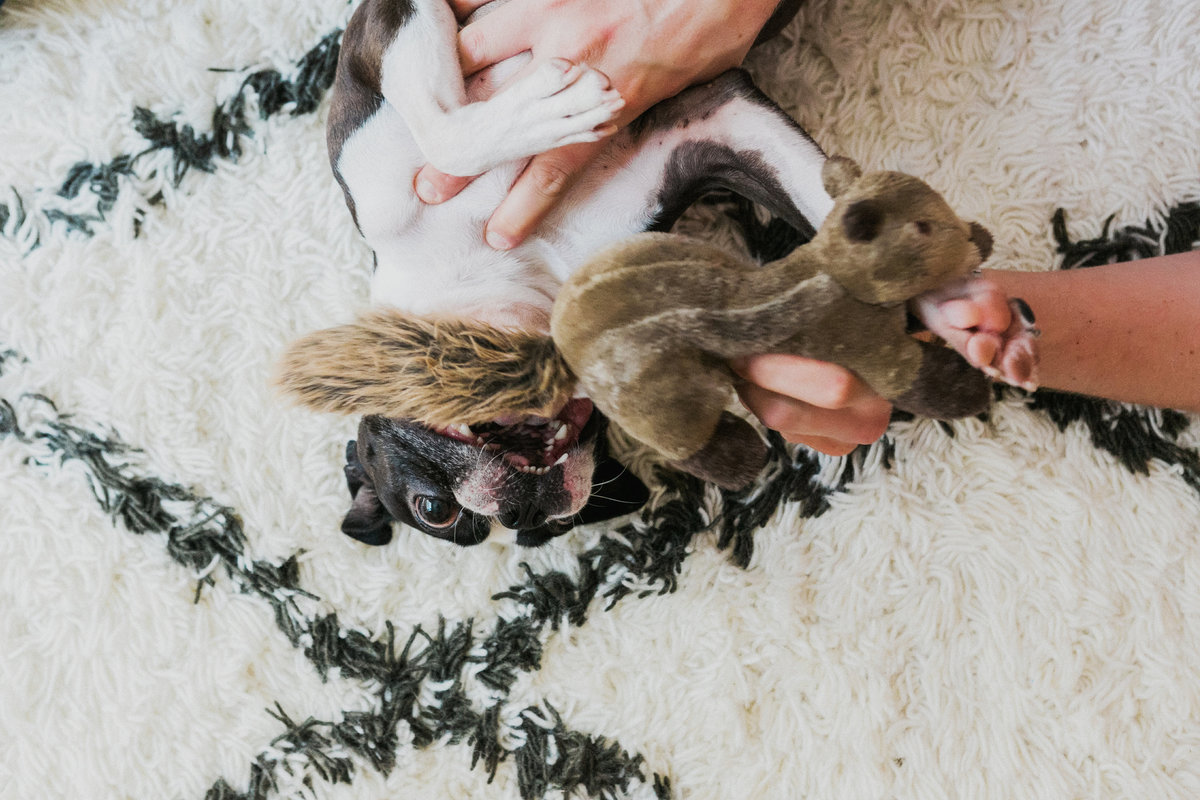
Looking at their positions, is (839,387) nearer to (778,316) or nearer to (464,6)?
(778,316)

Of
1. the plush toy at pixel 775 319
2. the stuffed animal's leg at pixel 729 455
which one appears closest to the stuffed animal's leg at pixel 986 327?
the plush toy at pixel 775 319

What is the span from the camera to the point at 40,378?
1.69 metres

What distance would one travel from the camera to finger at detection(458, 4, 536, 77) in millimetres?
1299

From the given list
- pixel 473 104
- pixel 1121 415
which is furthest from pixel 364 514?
pixel 1121 415

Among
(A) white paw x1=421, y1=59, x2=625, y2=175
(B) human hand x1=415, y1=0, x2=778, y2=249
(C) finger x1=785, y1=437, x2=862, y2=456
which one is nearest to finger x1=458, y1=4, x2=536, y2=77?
(B) human hand x1=415, y1=0, x2=778, y2=249

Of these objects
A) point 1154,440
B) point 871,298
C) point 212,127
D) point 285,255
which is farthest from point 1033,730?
point 212,127

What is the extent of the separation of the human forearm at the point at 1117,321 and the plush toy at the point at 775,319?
386mm

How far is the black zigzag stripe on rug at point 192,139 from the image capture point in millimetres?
1674

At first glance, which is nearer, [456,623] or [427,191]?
[427,191]

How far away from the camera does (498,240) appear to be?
1.32 m

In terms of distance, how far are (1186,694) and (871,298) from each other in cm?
125

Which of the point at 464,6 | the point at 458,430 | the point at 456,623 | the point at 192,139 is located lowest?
the point at 456,623

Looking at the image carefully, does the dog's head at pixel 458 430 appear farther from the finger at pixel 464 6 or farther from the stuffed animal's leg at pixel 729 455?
the finger at pixel 464 6

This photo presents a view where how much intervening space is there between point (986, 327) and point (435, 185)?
0.86 metres
